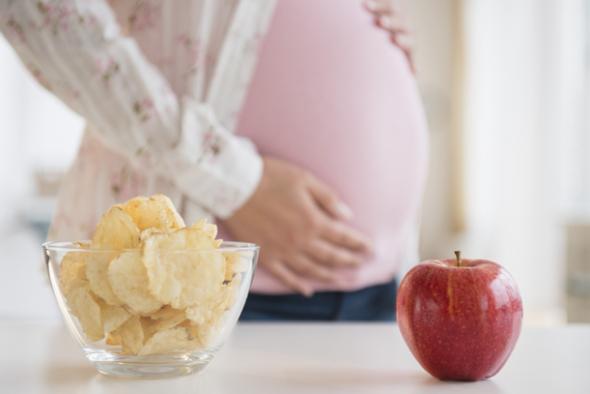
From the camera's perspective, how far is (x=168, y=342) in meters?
0.65

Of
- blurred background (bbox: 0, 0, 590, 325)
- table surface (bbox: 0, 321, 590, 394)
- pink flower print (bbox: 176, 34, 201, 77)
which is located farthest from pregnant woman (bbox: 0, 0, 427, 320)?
blurred background (bbox: 0, 0, 590, 325)

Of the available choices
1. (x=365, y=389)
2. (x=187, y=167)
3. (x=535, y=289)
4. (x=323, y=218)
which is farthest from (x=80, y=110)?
(x=535, y=289)

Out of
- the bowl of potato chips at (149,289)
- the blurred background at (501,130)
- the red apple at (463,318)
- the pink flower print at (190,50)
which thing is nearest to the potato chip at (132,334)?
the bowl of potato chips at (149,289)

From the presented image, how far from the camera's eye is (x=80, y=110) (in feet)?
3.61

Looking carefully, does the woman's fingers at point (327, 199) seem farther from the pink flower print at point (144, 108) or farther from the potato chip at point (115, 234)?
the potato chip at point (115, 234)

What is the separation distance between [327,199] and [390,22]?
29 centimetres

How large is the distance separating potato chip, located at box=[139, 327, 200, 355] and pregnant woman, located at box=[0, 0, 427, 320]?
1.45 feet

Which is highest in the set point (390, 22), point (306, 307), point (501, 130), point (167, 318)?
point (390, 22)

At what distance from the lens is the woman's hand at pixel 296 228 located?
113cm

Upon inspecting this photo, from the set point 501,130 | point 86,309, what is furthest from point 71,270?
point 501,130

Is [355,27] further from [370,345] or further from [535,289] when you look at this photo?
[535,289]

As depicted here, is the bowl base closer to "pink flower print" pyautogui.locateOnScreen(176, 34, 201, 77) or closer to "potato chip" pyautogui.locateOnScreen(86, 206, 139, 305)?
"potato chip" pyautogui.locateOnScreen(86, 206, 139, 305)

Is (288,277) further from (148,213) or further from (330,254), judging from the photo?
(148,213)

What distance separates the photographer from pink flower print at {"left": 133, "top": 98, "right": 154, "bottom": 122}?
1069mm
